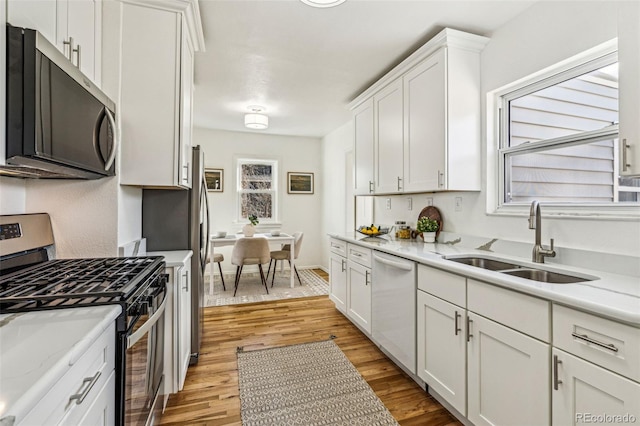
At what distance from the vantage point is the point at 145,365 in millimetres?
1346

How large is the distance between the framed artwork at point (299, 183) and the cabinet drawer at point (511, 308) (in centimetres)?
442

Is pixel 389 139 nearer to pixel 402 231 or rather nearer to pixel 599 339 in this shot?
pixel 402 231

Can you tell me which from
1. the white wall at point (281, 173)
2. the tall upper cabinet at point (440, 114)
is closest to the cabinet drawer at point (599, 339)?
the tall upper cabinet at point (440, 114)

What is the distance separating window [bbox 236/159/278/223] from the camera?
552cm

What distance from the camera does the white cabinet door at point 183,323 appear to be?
1.91 metres

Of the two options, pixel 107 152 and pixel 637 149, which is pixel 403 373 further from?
pixel 107 152

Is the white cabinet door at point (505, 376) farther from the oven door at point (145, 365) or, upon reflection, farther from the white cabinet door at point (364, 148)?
the white cabinet door at point (364, 148)

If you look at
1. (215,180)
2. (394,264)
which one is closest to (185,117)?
(394,264)

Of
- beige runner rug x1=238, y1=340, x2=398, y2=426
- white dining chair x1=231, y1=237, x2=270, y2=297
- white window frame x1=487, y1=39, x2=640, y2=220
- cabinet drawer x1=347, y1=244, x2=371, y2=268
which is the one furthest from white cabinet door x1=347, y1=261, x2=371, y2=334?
white dining chair x1=231, y1=237, x2=270, y2=297

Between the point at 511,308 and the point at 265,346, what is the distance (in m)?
1.99

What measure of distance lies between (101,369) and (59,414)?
241 mm

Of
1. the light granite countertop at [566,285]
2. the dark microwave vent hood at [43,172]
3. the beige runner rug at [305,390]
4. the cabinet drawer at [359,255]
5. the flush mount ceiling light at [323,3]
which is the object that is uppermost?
the flush mount ceiling light at [323,3]

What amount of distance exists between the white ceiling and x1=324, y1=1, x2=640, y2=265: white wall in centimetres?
15

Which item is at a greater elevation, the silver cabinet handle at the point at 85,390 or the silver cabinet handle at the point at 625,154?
the silver cabinet handle at the point at 625,154
